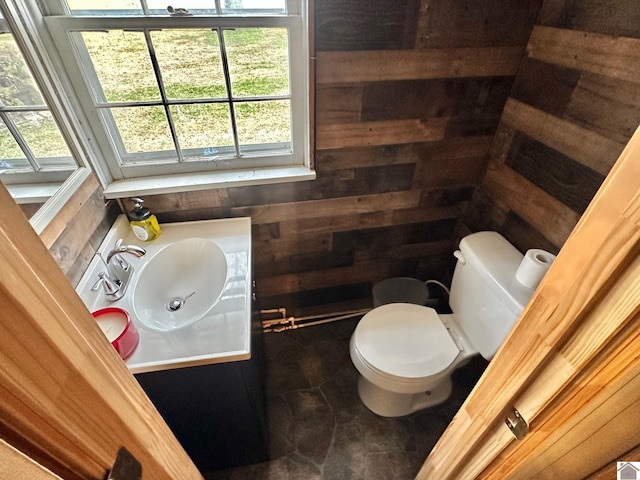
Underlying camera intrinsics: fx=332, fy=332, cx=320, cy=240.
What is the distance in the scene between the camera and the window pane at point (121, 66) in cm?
109

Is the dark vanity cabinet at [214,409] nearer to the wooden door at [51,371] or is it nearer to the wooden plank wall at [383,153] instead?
the wooden door at [51,371]

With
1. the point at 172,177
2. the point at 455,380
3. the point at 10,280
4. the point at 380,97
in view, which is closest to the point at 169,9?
the point at 172,177

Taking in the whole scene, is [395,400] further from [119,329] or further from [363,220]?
[119,329]

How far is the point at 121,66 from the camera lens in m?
1.14

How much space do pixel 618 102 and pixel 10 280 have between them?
1.46 m

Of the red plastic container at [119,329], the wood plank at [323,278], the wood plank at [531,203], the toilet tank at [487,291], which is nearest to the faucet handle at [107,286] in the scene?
the red plastic container at [119,329]

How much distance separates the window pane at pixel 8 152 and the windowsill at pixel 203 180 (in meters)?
0.39

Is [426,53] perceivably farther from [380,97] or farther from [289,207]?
[289,207]

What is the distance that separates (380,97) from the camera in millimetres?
1296

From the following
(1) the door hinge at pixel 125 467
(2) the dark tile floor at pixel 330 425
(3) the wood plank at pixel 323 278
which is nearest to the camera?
(1) the door hinge at pixel 125 467

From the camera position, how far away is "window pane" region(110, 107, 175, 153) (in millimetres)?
1235

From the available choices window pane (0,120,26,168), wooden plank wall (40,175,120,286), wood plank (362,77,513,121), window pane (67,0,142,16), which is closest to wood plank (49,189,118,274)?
wooden plank wall (40,175,120,286)

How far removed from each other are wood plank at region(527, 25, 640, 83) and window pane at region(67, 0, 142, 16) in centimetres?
140

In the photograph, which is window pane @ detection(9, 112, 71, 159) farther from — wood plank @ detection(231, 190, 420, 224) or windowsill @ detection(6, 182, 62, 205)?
wood plank @ detection(231, 190, 420, 224)
